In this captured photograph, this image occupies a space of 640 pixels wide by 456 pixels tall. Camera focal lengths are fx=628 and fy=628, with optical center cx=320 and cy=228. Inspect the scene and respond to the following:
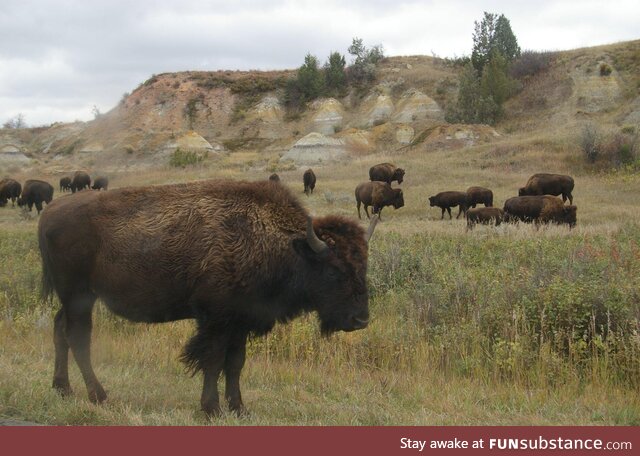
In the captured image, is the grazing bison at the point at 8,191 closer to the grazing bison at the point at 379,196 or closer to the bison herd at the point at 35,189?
the bison herd at the point at 35,189

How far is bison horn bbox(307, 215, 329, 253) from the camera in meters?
5.23

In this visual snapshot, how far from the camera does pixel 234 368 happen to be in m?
5.61

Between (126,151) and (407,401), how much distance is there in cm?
5696

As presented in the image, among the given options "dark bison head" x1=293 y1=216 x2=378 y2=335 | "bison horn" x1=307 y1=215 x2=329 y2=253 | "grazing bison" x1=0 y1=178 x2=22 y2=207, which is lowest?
"grazing bison" x1=0 y1=178 x2=22 y2=207

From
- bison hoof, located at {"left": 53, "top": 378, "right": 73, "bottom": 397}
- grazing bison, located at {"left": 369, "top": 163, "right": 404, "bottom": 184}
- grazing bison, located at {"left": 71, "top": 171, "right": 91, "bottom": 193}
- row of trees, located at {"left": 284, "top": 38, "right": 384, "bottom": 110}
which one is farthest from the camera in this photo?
row of trees, located at {"left": 284, "top": 38, "right": 384, "bottom": 110}

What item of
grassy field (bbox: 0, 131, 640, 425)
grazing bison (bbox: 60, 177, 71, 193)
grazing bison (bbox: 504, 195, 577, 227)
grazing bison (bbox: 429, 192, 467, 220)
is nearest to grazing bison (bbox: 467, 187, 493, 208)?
grazing bison (bbox: 429, 192, 467, 220)

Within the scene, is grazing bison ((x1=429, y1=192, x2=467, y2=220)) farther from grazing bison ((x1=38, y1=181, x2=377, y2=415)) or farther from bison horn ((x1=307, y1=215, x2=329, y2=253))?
bison horn ((x1=307, y1=215, x2=329, y2=253))

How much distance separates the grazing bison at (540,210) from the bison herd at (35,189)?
20248mm

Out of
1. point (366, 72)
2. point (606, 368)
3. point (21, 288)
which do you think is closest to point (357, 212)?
point (21, 288)

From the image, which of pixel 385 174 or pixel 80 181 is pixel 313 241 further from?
pixel 80 181

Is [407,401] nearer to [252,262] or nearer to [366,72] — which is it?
[252,262]

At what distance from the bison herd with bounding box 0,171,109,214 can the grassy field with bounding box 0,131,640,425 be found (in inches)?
805

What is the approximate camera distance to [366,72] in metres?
80.2

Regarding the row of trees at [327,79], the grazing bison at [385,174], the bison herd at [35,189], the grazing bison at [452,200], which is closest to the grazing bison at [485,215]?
the grazing bison at [452,200]
